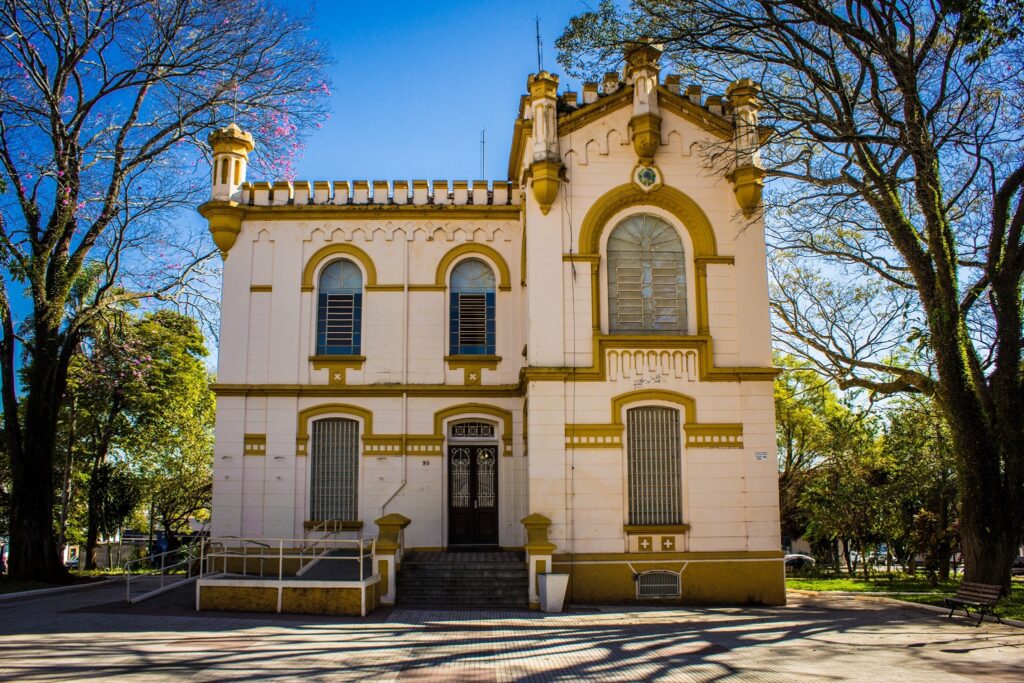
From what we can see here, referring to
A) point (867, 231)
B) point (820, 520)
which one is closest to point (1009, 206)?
point (867, 231)

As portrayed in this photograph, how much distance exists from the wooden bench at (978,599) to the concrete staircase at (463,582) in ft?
25.8

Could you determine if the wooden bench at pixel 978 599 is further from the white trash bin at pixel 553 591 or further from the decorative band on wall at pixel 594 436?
the white trash bin at pixel 553 591

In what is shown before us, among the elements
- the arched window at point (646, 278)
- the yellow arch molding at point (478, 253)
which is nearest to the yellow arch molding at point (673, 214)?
the arched window at point (646, 278)

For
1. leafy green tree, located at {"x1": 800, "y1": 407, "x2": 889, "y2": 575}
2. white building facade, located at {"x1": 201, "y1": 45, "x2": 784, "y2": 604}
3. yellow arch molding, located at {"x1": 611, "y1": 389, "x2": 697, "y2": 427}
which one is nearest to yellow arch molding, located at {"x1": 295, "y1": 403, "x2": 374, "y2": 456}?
white building facade, located at {"x1": 201, "y1": 45, "x2": 784, "y2": 604}

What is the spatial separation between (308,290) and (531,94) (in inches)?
282

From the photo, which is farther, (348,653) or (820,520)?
(820,520)

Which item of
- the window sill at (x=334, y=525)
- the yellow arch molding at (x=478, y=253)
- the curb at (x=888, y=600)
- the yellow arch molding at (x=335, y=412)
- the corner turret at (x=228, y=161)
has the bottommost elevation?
the curb at (x=888, y=600)

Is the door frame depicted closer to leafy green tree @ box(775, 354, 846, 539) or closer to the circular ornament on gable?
the circular ornament on gable

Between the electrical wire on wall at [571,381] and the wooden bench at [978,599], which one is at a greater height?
the electrical wire on wall at [571,381]

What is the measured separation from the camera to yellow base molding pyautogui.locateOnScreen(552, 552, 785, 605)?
681 inches

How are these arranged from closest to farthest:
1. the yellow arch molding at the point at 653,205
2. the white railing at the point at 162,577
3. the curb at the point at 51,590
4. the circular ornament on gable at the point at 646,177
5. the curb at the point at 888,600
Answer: the curb at the point at 888,600 → the white railing at the point at 162,577 → the curb at the point at 51,590 → the yellow arch molding at the point at 653,205 → the circular ornament on gable at the point at 646,177

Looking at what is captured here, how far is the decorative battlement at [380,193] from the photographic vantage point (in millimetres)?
21453

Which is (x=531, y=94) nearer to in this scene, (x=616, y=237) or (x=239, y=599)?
(x=616, y=237)

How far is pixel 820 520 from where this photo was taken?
27328mm
